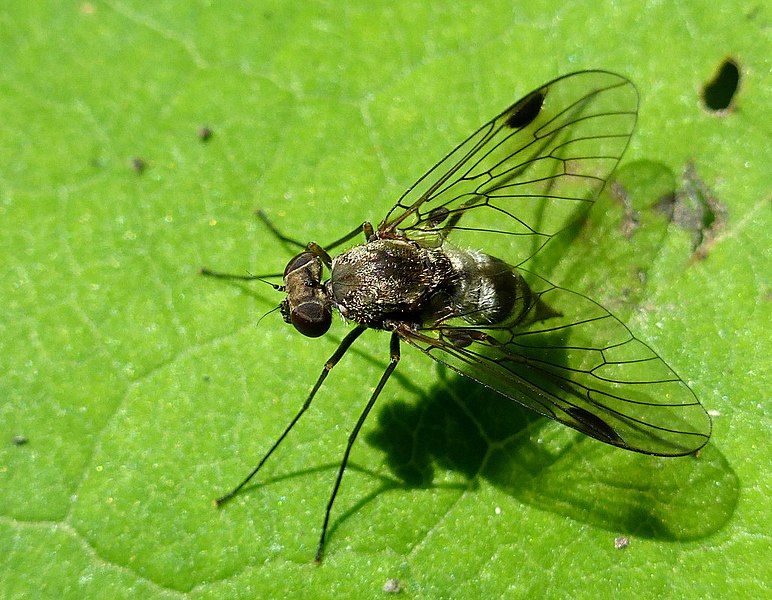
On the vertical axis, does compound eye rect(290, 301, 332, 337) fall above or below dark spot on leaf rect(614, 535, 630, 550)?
above

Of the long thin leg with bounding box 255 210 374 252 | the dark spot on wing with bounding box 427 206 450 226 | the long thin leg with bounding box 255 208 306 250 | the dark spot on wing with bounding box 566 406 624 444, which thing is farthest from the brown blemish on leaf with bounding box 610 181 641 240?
the long thin leg with bounding box 255 208 306 250

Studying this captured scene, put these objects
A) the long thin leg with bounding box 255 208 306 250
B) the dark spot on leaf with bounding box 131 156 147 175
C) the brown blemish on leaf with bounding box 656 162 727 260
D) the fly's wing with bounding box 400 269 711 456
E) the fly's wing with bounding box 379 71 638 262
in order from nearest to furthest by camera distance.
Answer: the fly's wing with bounding box 400 269 711 456, the fly's wing with bounding box 379 71 638 262, the brown blemish on leaf with bounding box 656 162 727 260, the long thin leg with bounding box 255 208 306 250, the dark spot on leaf with bounding box 131 156 147 175

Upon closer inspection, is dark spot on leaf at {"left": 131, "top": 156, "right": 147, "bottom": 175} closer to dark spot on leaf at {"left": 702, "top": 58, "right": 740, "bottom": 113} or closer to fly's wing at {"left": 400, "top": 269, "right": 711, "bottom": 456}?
fly's wing at {"left": 400, "top": 269, "right": 711, "bottom": 456}

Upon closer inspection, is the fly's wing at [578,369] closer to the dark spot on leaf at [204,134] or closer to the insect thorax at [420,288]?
the insect thorax at [420,288]

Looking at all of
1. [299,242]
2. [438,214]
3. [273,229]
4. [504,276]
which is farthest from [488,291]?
[273,229]

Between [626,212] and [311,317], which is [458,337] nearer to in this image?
[311,317]

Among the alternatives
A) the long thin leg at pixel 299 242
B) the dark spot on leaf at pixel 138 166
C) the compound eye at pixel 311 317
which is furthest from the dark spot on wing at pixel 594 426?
the dark spot on leaf at pixel 138 166

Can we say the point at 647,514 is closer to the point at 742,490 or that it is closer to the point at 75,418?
the point at 742,490
